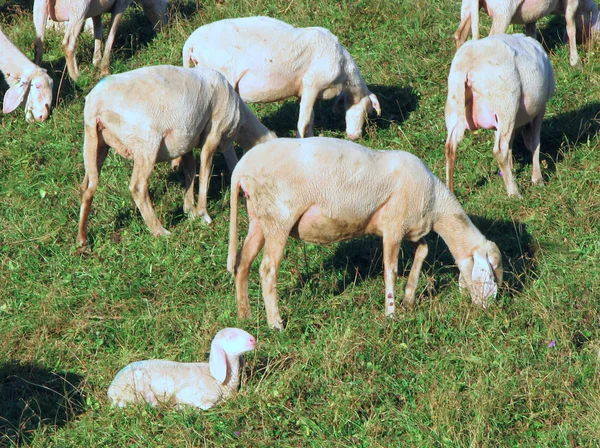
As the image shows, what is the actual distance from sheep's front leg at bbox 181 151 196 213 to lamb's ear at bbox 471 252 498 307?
3044mm

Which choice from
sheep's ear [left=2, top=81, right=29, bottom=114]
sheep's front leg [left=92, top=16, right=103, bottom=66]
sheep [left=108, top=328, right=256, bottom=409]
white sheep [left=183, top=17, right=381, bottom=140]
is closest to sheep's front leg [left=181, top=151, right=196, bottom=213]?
white sheep [left=183, top=17, right=381, bottom=140]

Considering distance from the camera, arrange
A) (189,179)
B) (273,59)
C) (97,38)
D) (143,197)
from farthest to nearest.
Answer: (97,38)
(273,59)
(189,179)
(143,197)

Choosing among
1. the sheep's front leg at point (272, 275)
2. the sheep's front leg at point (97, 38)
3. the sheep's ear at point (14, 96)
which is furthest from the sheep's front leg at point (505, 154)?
the sheep's front leg at point (97, 38)

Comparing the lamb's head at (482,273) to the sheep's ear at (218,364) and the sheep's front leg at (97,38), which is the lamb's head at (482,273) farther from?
the sheep's front leg at (97,38)

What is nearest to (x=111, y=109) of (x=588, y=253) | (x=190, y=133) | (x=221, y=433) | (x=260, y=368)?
(x=190, y=133)

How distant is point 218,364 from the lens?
6.08 meters

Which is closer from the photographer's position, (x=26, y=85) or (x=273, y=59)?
(x=273, y=59)

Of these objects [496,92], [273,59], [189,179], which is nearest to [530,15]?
[496,92]

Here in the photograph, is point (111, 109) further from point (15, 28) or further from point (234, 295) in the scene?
point (15, 28)

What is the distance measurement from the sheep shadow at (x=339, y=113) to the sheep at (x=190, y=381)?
16.8ft

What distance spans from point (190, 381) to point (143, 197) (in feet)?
9.52

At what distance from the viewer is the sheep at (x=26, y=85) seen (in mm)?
11062

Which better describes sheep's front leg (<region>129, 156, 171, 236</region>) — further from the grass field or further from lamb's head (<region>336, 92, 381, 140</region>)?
lamb's head (<region>336, 92, 381, 140</region>)

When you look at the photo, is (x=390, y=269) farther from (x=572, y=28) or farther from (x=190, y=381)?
(x=572, y=28)
